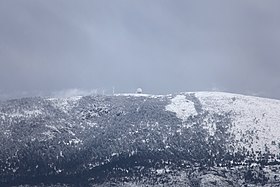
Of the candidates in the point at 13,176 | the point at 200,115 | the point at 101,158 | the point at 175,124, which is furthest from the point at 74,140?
the point at 200,115

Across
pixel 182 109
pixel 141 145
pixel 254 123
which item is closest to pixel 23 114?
pixel 141 145

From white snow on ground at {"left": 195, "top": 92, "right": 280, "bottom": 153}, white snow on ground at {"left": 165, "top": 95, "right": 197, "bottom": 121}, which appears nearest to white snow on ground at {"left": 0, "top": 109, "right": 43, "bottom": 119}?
white snow on ground at {"left": 165, "top": 95, "right": 197, "bottom": 121}

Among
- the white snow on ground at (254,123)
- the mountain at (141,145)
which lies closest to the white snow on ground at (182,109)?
the mountain at (141,145)

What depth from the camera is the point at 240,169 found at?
159875mm

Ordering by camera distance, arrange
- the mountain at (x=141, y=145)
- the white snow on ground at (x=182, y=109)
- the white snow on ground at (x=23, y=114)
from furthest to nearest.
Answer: the white snow on ground at (x=182, y=109) → the white snow on ground at (x=23, y=114) → the mountain at (x=141, y=145)

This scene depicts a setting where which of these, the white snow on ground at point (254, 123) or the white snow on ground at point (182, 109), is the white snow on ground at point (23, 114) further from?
the white snow on ground at point (254, 123)

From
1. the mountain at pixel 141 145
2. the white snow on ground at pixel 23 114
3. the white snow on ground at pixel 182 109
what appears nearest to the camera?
the mountain at pixel 141 145

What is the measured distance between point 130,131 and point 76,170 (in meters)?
30.2

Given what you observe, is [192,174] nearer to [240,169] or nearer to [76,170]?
[240,169]

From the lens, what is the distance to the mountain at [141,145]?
159 m

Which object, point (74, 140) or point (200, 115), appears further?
point (200, 115)

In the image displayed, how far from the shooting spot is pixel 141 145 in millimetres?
174500

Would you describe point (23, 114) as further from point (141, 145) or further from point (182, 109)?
point (182, 109)

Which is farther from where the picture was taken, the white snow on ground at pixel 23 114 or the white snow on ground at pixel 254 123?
the white snow on ground at pixel 23 114
